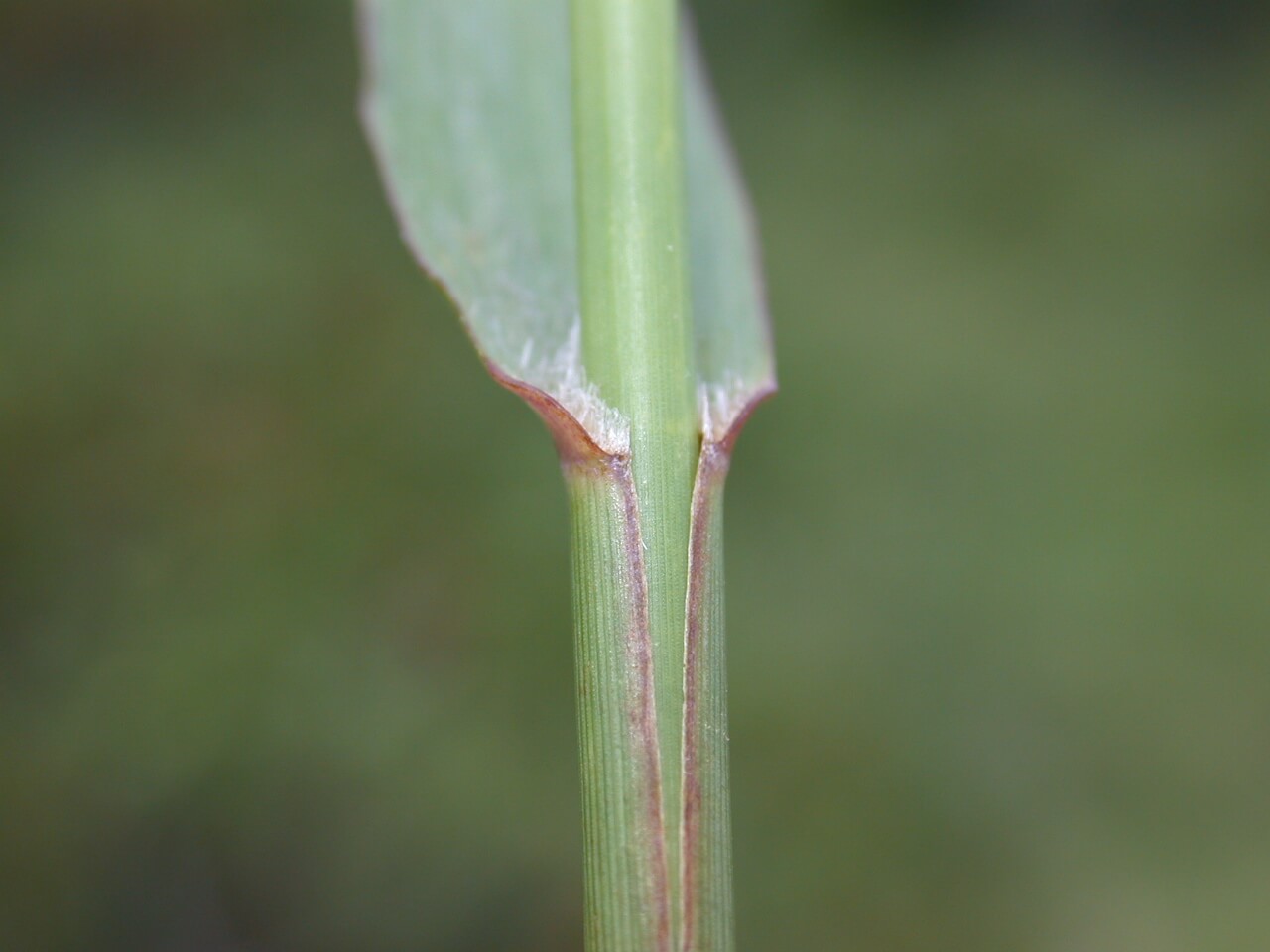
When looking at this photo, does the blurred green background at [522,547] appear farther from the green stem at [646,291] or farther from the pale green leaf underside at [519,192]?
the green stem at [646,291]

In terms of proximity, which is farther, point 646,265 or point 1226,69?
point 1226,69

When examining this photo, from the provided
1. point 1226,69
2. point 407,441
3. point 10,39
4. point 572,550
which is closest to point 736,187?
point 572,550

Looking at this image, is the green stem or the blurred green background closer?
the green stem

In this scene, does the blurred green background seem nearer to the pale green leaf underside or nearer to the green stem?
the pale green leaf underside

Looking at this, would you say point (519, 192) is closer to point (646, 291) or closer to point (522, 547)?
point (646, 291)

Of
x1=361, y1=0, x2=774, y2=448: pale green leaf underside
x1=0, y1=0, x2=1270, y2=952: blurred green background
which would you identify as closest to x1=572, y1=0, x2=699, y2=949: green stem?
x1=361, y1=0, x2=774, y2=448: pale green leaf underside

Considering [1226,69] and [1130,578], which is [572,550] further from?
[1226,69]
